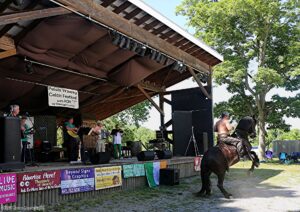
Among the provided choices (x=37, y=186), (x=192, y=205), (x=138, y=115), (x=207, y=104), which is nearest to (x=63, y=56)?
(x=37, y=186)

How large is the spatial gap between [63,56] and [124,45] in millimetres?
2279

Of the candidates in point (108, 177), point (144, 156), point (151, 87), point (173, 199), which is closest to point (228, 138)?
point (173, 199)

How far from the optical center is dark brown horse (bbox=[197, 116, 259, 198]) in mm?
7680

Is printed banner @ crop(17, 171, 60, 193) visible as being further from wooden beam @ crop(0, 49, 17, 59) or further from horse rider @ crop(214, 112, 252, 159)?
horse rider @ crop(214, 112, 252, 159)

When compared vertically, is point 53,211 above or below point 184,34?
below

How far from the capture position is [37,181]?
6492 millimetres

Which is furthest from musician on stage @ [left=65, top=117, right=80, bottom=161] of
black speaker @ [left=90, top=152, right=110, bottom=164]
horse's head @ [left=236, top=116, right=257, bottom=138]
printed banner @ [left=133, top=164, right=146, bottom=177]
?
horse's head @ [left=236, top=116, right=257, bottom=138]

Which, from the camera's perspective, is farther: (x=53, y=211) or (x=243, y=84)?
(x=243, y=84)

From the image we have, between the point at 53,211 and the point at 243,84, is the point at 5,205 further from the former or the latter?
the point at 243,84

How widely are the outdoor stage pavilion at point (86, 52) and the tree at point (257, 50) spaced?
700cm

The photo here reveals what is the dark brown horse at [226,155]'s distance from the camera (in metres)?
7.68

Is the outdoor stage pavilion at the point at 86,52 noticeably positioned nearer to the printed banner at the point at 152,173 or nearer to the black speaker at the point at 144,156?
the printed banner at the point at 152,173

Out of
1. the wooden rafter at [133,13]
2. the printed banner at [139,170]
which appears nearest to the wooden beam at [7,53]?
the wooden rafter at [133,13]

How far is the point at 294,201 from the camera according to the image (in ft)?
23.8
